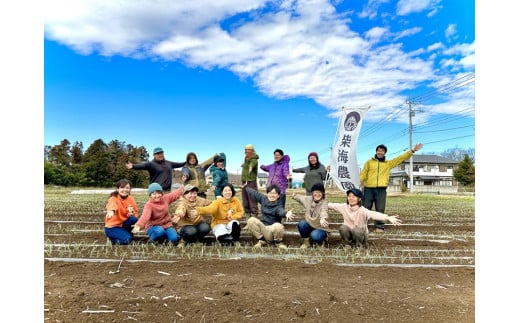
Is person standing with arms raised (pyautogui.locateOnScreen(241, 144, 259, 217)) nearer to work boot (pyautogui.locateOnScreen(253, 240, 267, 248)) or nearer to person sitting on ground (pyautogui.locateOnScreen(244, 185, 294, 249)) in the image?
person sitting on ground (pyautogui.locateOnScreen(244, 185, 294, 249))

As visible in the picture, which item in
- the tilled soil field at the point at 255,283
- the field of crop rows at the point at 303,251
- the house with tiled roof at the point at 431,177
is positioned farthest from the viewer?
the house with tiled roof at the point at 431,177

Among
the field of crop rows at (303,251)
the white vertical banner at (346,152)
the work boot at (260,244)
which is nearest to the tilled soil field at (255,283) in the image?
the field of crop rows at (303,251)

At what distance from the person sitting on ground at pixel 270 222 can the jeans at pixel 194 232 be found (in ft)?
2.26

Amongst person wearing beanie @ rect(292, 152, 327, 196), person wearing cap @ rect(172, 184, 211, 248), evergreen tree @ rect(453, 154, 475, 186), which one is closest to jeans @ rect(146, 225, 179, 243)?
person wearing cap @ rect(172, 184, 211, 248)

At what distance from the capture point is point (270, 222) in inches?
216

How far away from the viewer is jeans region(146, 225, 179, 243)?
519 cm

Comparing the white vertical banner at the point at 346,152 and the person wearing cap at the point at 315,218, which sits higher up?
the white vertical banner at the point at 346,152

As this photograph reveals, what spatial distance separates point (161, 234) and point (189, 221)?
0.47 meters

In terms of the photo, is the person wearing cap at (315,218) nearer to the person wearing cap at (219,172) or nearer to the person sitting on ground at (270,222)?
the person sitting on ground at (270,222)

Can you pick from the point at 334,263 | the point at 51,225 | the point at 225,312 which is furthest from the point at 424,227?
the point at 51,225

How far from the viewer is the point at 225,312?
2984mm

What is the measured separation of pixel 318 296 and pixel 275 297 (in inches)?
16.3

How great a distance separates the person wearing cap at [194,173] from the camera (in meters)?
6.63

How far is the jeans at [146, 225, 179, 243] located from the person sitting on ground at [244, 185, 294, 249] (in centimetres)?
113
